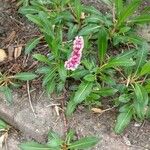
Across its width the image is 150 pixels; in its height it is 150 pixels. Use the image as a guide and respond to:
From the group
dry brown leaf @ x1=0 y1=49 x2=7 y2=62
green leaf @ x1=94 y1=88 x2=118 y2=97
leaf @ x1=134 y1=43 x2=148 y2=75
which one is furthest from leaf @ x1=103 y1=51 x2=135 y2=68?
dry brown leaf @ x1=0 y1=49 x2=7 y2=62

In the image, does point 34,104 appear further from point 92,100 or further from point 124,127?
point 124,127

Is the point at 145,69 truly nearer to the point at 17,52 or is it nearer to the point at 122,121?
the point at 122,121

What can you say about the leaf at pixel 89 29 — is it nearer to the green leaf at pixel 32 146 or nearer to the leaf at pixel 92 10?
the leaf at pixel 92 10

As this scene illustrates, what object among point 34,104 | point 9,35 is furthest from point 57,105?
point 9,35

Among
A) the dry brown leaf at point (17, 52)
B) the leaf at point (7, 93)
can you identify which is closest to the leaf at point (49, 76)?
the leaf at point (7, 93)

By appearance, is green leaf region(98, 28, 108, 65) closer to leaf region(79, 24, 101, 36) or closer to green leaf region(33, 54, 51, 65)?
leaf region(79, 24, 101, 36)

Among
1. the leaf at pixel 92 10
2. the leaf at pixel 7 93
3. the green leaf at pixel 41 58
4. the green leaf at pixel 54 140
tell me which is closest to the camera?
the green leaf at pixel 54 140
